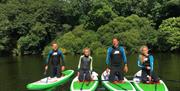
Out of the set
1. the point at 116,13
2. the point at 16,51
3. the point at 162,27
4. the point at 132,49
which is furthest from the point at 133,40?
the point at 16,51

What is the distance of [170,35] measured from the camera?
56844mm

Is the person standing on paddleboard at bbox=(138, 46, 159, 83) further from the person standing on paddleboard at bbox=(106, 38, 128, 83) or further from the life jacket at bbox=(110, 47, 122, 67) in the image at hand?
the life jacket at bbox=(110, 47, 122, 67)

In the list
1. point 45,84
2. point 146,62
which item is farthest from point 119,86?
point 45,84

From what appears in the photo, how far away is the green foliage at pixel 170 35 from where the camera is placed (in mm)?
56000

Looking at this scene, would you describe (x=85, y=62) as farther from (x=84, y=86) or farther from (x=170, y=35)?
(x=170, y=35)

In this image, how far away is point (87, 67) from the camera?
67.9ft

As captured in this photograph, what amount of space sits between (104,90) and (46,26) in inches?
2036

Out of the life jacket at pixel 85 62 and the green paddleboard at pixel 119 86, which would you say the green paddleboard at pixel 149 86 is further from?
the life jacket at pixel 85 62

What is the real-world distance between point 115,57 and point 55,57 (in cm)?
437

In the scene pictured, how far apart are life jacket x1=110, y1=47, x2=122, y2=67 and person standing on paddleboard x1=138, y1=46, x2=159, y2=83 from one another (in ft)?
3.67

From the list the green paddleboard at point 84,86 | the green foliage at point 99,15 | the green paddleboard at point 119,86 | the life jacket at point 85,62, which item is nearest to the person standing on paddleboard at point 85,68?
the life jacket at point 85,62

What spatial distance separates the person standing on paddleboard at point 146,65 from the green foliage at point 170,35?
38.2m

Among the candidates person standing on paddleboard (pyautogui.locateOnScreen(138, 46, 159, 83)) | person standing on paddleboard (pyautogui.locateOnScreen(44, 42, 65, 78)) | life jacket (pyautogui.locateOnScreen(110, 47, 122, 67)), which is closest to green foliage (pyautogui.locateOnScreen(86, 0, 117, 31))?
person standing on paddleboard (pyautogui.locateOnScreen(44, 42, 65, 78))

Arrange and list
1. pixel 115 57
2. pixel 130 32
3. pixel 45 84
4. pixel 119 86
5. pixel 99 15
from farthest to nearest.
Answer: pixel 99 15 < pixel 130 32 < pixel 45 84 < pixel 115 57 < pixel 119 86
